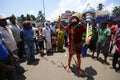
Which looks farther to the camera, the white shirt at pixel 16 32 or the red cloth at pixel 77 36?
the white shirt at pixel 16 32

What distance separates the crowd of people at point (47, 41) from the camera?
13.7 feet

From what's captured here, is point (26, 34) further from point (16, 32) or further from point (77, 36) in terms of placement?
point (77, 36)

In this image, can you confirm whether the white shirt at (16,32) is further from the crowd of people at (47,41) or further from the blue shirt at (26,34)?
the blue shirt at (26,34)

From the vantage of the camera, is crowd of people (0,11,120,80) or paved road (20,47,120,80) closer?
crowd of people (0,11,120,80)

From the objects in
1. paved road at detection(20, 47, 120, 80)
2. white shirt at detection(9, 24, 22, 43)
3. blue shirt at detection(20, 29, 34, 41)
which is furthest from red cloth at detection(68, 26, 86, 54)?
white shirt at detection(9, 24, 22, 43)

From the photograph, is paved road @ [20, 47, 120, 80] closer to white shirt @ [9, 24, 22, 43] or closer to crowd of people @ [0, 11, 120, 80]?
crowd of people @ [0, 11, 120, 80]

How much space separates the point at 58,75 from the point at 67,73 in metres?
0.37

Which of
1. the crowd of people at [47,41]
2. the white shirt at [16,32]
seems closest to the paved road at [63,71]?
the crowd of people at [47,41]

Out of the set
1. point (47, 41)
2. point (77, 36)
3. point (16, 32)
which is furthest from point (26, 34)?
point (77, 36)

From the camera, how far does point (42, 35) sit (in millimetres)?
→ 9805

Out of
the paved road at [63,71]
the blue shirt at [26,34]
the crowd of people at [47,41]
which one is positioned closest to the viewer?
the crowd of people at [47,41]

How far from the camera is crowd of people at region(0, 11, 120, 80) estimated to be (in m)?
4.18

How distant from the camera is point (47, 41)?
10.0 metres

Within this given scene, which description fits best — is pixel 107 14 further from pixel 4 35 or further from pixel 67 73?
pixel 4 35
